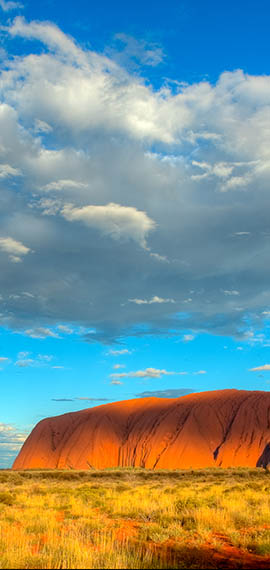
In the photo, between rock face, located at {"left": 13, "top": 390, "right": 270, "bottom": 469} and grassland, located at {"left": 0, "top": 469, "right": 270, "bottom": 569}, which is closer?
grassland, located at {"left": 0, "top": 469, "right": 270, "bottom": 569}

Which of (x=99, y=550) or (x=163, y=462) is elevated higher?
(x=99, y=550)

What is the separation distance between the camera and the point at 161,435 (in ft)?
217

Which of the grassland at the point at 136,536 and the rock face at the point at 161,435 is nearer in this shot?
the grassland at the point at 136,536

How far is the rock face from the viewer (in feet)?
192

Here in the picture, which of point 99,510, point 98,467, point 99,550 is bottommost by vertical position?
point 98,467

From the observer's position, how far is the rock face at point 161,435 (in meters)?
58.6

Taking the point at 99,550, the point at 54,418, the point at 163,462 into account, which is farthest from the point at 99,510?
the point at 54,418

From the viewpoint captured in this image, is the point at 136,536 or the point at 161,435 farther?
the point at 161,435

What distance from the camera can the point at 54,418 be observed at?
3282 inches

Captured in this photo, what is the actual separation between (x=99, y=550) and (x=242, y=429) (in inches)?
2241

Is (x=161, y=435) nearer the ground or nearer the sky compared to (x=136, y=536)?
nearer the ground

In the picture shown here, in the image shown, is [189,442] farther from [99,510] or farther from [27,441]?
[99,510]

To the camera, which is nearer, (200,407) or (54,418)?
(200,407)

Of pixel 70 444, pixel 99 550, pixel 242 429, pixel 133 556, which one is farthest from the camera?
pixel 70 444
